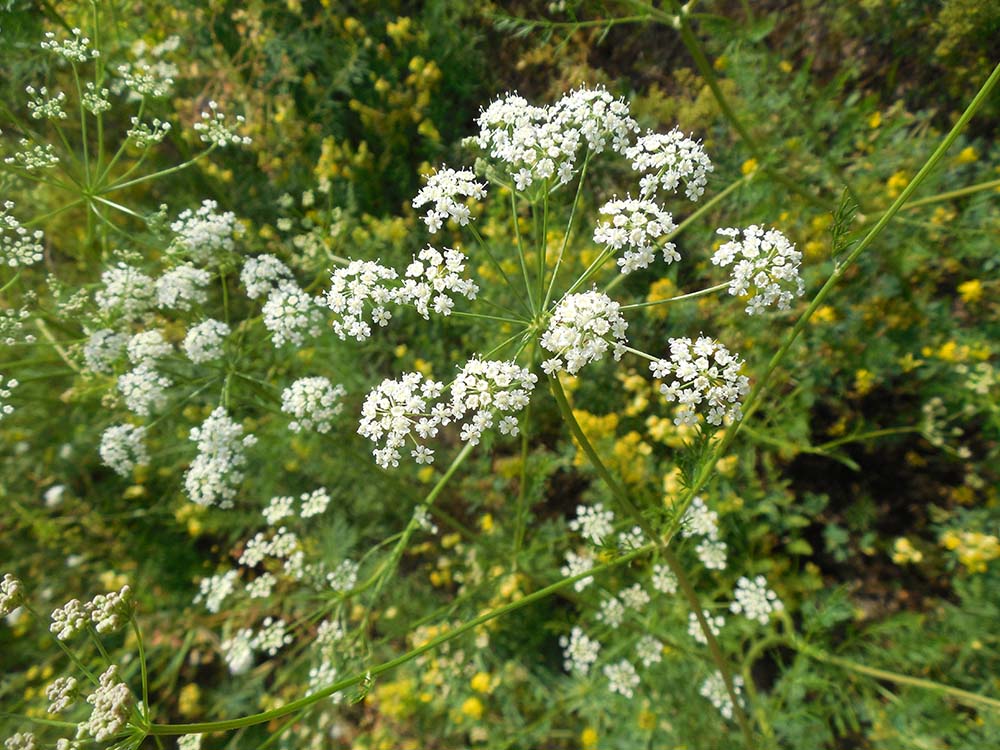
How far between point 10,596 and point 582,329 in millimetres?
2320

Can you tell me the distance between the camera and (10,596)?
2.32 metres

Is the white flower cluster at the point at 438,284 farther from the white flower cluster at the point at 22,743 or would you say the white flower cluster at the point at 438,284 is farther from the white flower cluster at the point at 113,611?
the white flower cluster at the point at 22,743

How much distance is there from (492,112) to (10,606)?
2671 millimetres

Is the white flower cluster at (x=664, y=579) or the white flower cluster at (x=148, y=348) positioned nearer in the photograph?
the white flower cluster at (x=148, y=348)

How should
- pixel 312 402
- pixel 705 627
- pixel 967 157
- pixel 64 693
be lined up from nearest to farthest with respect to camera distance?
pixel 64 693 → pixel 705 627 → pixel 312 402 → pixel 967 157

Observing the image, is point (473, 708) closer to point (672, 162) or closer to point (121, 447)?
point (121, 447)

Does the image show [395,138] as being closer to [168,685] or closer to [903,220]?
[903,220]

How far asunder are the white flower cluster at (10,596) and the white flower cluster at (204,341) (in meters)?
1.39

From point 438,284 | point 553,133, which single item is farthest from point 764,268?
point 438,284

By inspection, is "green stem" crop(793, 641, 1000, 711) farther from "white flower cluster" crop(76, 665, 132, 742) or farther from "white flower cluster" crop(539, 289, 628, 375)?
"white flower cluster" crop(76, 665, 132, 742)

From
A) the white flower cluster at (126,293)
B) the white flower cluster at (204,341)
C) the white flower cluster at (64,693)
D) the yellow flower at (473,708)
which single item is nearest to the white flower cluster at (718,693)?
the yellow flower at (473,708)

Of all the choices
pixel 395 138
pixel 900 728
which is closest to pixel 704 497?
pixel 900 728

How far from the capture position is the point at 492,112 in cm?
263

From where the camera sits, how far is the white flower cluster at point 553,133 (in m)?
2.49
